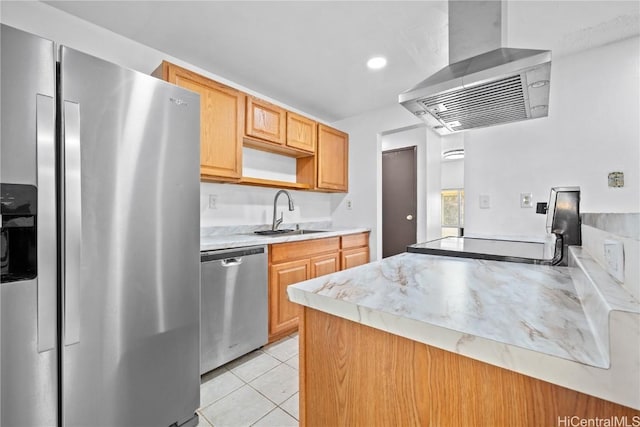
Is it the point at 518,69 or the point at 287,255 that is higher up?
the point at 518,69

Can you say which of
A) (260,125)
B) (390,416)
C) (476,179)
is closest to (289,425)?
(390,416)

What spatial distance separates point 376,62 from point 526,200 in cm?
169

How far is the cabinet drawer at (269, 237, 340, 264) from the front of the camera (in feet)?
7.44

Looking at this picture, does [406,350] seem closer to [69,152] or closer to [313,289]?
[313,289]

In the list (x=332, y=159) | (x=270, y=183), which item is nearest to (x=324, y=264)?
(x=270, y=183)

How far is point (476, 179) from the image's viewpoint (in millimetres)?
2568

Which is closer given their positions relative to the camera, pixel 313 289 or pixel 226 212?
pixel 313 289

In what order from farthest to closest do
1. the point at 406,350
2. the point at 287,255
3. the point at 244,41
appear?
the point at 287,255 < the point at 244,41 < the point at 406,350

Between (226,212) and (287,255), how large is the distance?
0.73 m

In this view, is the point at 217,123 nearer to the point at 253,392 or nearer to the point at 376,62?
the point at 376,62

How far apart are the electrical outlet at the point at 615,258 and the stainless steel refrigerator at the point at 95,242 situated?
159cm

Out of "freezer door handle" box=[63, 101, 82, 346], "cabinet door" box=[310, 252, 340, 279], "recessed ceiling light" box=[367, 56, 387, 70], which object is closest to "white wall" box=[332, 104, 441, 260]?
"cabinet door" box=[310, 252, 340, 279]

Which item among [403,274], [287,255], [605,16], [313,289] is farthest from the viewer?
[287,255]

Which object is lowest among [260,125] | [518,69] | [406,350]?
[406,350]
